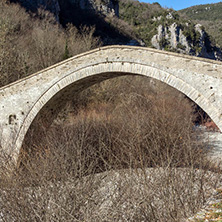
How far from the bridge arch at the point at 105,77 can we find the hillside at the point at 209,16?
135 ft

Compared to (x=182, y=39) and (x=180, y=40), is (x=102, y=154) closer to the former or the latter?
(x=180, y=40)

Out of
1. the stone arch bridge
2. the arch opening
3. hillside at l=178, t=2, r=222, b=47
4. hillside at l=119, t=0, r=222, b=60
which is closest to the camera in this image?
the stone arch bridge

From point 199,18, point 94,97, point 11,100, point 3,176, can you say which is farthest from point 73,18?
point 199,18

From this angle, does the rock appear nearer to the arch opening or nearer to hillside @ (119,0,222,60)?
hillside @ (119,0,222,60)

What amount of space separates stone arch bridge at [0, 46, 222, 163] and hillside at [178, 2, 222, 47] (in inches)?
1616

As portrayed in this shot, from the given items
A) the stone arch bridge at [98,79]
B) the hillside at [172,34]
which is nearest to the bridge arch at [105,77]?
the stone arch bridge at [98,79]

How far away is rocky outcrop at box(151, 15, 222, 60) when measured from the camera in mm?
34688

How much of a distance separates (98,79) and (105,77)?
0.35m

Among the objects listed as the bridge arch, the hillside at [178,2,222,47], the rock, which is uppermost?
the hillside at [178,2,222,47]

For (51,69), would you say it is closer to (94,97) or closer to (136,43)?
Result: (94,97)

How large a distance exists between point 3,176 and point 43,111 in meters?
4.58

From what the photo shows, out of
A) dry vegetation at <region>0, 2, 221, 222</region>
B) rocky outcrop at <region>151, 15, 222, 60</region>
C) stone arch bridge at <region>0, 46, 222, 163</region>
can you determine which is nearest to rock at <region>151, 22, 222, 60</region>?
rocky outcrop at <region>151, 15, 222, 60</region>

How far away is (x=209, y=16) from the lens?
5538cm

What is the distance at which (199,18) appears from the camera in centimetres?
5662
